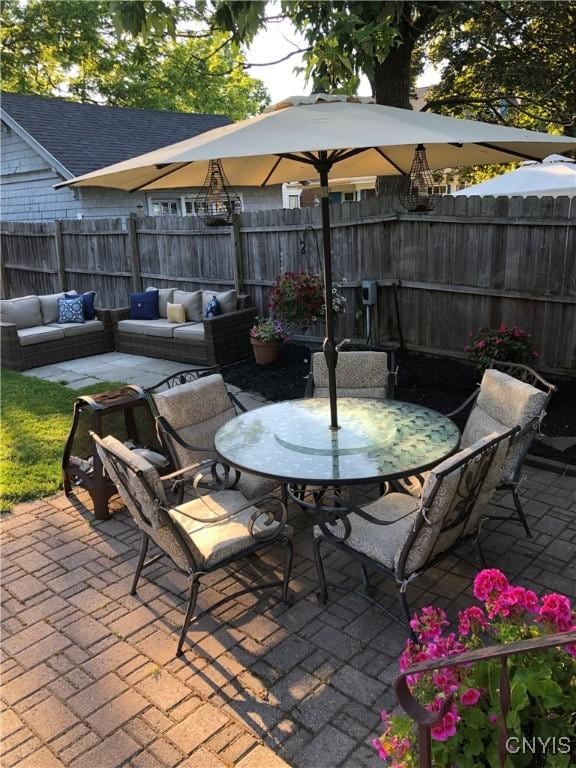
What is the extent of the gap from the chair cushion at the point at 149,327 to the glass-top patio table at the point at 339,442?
499 cm

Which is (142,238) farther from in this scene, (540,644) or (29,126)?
(540,644)

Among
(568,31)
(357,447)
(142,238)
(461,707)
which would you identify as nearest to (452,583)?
(357,447)

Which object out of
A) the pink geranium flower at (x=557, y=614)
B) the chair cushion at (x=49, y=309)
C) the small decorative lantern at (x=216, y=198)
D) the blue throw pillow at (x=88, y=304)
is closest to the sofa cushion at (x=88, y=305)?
the blue throw pillow at (x=88, y=304)

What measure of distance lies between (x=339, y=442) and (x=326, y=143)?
64.9 inches

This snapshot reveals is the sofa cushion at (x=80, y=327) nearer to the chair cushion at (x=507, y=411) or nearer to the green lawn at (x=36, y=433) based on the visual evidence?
the green lawn at (x=36, y=433)

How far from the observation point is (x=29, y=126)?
13.8 metres

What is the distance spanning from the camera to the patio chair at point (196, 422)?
3783 millimetres

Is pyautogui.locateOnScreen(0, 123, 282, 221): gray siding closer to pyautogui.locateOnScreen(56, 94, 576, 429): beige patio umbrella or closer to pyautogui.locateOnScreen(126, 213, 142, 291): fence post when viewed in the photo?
pyautogui.locateOnScreen(126, 213, 142, 291): fence post

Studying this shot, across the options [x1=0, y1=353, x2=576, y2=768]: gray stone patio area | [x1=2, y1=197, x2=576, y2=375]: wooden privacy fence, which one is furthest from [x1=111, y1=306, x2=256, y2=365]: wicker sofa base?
[x1=0, y1=353, x2=576, y2=768]: gray stone patio area

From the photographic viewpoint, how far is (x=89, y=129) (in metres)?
14.9

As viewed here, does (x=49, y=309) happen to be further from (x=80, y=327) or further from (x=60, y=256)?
(x=60, y=256)

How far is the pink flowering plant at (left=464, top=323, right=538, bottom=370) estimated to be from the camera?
595 cm

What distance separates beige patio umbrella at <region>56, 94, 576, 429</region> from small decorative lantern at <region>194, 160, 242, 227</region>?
0.09 metres

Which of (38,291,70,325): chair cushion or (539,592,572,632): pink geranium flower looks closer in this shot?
(539,592,572,632): pink geranium flower
